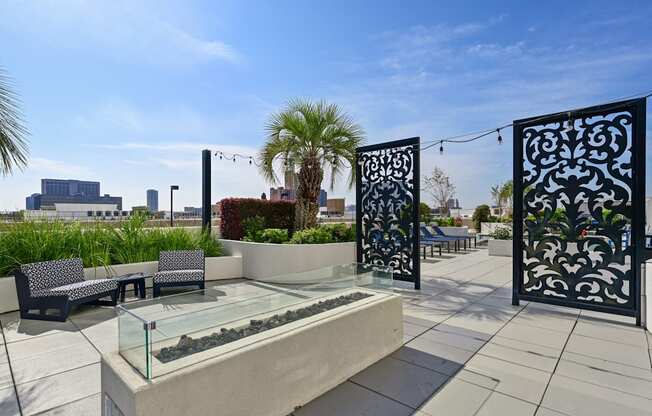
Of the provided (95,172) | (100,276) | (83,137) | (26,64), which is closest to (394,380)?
(100,276)

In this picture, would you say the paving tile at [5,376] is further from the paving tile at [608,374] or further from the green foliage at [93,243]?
the paving tile at [608,374]

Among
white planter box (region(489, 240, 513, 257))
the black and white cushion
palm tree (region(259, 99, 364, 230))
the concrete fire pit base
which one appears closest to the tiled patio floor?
the concrete fire pit base

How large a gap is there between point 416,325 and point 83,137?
8332mm

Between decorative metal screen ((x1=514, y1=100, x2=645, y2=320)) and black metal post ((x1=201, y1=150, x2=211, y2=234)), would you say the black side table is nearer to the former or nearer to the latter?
black metal post ((x1=201, y1=150, x2=211, y2=234))

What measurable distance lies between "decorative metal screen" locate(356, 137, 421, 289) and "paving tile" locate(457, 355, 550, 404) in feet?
9.23

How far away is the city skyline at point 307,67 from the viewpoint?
15.1 ft

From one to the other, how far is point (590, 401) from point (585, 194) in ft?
9.38

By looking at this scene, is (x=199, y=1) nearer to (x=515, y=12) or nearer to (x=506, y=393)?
(x=515, y=12)

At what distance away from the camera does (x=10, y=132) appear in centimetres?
388

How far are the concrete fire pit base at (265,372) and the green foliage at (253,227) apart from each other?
4.95 metres

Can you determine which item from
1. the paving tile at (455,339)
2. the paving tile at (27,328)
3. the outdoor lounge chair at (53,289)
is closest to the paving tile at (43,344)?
the paving tile at (27,328)

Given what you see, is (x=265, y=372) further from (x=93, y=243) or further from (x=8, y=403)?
(x=93, y=243)

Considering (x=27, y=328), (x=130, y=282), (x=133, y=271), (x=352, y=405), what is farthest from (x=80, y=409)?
(x=133, y=271)

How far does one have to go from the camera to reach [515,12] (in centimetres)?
525
